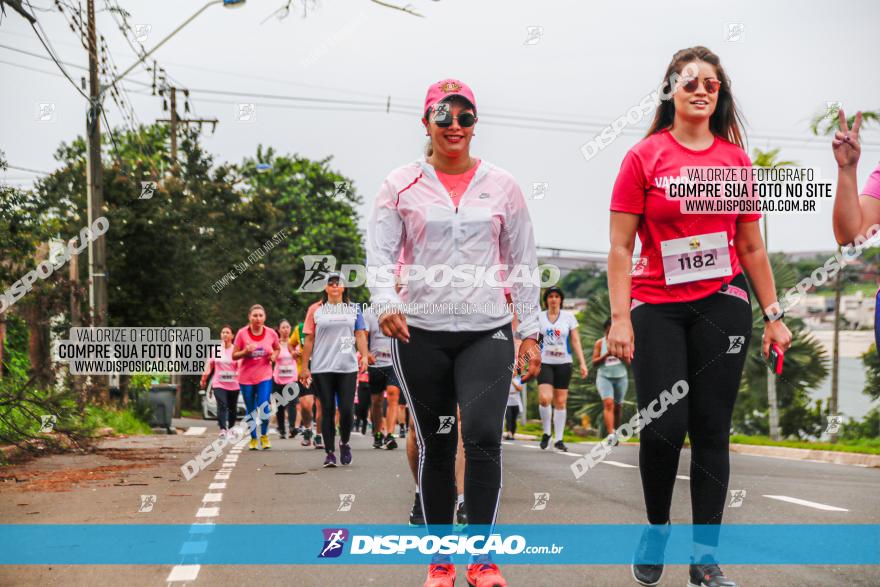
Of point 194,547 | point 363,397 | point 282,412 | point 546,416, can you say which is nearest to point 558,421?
point 546,416

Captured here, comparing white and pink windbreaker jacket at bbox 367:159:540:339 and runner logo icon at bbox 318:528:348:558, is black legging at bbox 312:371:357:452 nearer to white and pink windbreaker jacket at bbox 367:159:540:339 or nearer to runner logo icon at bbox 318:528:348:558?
runner logo icon at bbox 318:528:348:558

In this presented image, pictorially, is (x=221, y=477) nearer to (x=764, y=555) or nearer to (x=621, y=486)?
(x=621, y=486)

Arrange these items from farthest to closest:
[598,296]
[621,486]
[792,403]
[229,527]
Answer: [792,403] < [598,296] < [621,486] < [229,527]

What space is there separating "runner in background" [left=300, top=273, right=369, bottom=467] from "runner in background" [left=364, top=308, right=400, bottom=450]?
0.31 metres

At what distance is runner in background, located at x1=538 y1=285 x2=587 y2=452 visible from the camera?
604 inches

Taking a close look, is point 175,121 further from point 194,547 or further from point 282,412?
point 194,547

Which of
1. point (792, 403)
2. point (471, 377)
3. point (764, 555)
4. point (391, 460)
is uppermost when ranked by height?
point (471, 377)

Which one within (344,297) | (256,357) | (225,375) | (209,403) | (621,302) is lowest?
(209,403)

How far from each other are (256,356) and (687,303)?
11600 mm

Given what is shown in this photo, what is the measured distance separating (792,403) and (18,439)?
3856 centimetres

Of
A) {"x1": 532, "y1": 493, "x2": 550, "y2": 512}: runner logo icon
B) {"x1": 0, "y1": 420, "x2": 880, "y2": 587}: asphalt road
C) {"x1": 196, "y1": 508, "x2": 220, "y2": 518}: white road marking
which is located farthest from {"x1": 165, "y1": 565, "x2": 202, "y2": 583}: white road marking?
{"x1": 532, "y1": 493, "x2": 550, "y2": 512}: runner logo icon

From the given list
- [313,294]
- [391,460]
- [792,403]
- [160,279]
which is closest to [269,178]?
[313,294]

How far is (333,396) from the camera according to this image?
12.6 m

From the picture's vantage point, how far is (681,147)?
16.5ft
